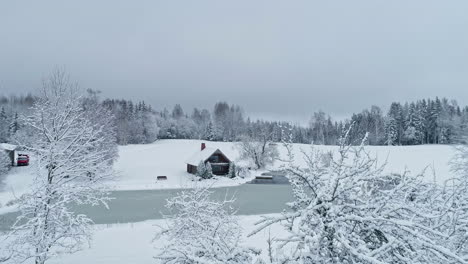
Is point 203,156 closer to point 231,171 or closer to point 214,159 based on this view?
point 214,159

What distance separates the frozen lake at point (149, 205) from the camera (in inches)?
766

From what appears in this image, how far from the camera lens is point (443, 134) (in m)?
69.2

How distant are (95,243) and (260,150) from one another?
3723cm

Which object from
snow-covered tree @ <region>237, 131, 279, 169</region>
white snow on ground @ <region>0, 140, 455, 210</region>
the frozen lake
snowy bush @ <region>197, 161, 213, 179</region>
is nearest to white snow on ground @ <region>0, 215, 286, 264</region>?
the frozen lake

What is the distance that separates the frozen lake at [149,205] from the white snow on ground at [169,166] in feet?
7.50

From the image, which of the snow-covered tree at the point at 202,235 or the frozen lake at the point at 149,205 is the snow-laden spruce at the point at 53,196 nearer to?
the snow-covered tree at the point at 202,235

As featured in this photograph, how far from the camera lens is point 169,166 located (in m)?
47.2

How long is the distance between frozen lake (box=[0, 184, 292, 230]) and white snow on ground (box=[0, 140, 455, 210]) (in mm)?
2287

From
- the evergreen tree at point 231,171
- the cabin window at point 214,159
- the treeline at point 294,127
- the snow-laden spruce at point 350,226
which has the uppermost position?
the treeline at point 294,127

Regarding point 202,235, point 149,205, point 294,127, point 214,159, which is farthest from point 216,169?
point 294,127

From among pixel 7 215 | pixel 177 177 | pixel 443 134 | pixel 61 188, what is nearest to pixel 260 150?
pixel 177 177

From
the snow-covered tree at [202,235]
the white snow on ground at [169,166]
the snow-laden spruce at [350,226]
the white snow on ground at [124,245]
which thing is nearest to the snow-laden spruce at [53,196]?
the white snow on ground at [124,245]

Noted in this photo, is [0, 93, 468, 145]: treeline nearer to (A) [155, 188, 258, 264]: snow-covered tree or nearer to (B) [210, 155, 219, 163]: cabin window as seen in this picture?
(B) [210, 155, 219, 163]: cabin window

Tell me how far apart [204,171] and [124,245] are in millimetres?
24410
